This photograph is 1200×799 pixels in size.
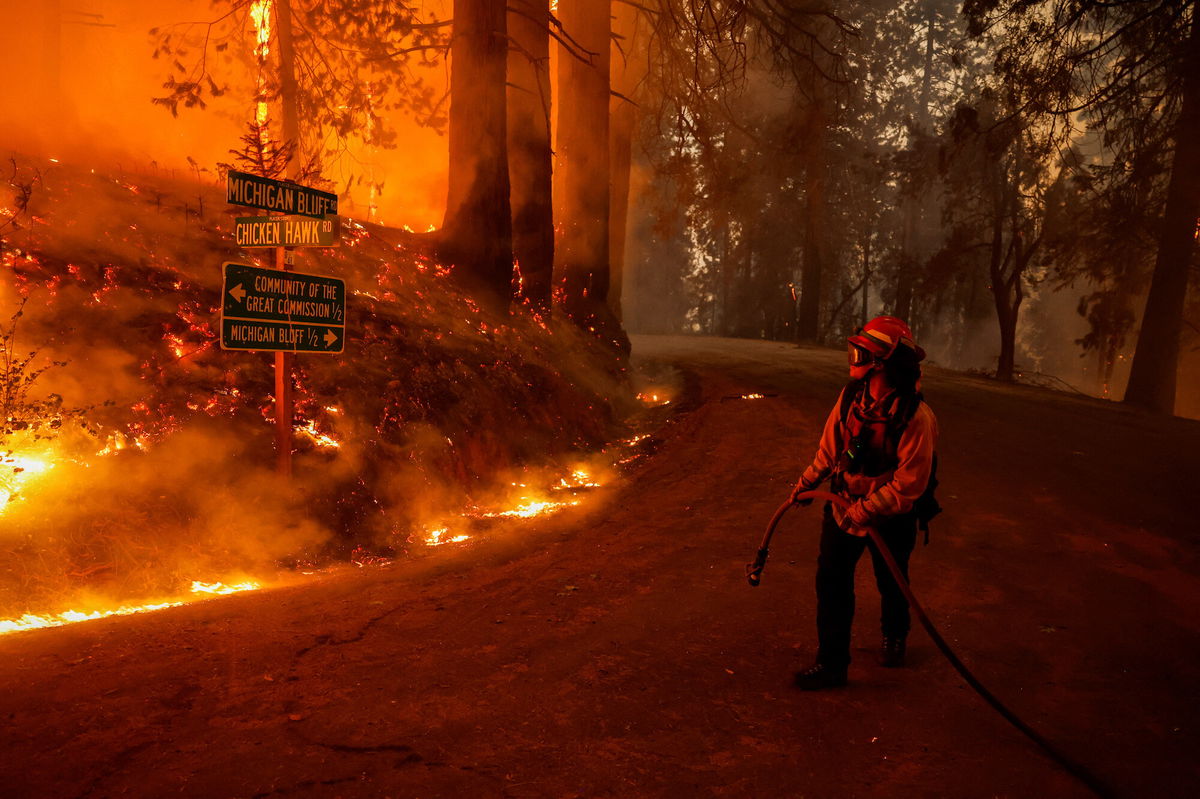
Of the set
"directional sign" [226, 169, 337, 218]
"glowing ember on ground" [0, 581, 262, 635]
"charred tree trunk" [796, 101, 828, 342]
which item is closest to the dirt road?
"glowing ember on ground" [0, 581, 262, 635]

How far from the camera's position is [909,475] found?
4.31 meters

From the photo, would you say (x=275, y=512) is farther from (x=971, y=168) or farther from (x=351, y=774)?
(x=971, y=168)

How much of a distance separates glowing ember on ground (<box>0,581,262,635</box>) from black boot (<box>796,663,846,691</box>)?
4156 mm

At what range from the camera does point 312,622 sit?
561 cm

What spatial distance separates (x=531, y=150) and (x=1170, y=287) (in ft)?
48.6

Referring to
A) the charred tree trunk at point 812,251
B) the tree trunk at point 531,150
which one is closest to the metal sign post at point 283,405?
the tree trunk at point 531,150

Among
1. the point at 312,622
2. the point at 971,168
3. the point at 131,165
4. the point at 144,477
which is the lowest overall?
the point at 312,622

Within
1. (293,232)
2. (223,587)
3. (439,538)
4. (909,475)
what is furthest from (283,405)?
(909,475)

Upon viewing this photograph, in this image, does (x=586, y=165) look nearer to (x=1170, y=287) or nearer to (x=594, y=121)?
(x=594, y=121)

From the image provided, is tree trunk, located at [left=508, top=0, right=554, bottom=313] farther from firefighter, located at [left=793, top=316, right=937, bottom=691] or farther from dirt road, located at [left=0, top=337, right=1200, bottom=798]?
firefighter, located at [left=793, top=316, right=937, bottom=691]

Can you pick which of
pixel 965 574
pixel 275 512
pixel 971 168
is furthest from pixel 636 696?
pixel 971 168

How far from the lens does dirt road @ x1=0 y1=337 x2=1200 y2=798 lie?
371cm

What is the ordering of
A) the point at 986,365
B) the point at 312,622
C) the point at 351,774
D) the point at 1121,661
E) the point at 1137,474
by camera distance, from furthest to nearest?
1. the point at 986,365
2. the point at 1137,474
3. the point at 312,622
4. the point at 1121,661
5. the point at 351,774

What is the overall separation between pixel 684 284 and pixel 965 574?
65992 mm
